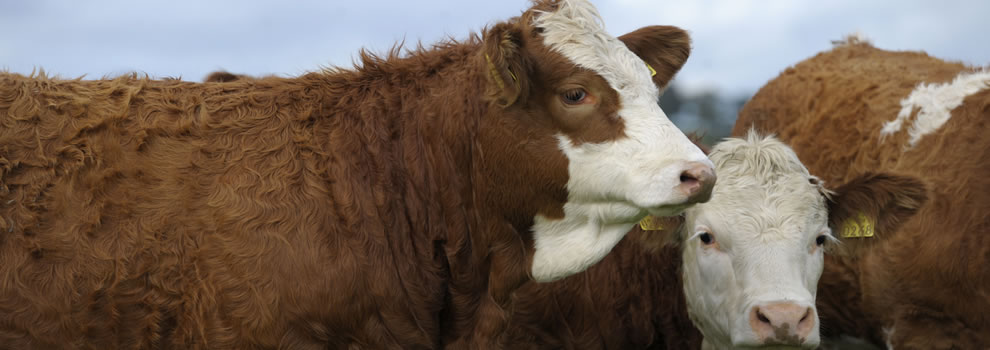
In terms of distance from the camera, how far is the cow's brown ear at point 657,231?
535 cm

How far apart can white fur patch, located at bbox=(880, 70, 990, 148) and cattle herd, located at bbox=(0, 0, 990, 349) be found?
167 centimetres

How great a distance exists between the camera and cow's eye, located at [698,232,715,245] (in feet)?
17.1

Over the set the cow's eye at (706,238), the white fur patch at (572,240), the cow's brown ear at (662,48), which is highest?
the cow's brown ear at (662,48)

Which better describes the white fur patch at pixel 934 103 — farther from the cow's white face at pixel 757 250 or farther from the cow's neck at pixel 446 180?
the cow's neck at pixel 446 180

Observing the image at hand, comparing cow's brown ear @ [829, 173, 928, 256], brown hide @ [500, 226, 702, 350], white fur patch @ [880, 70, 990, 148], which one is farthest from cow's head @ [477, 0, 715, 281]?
white fur patch @ [880, 70, 990, 148]

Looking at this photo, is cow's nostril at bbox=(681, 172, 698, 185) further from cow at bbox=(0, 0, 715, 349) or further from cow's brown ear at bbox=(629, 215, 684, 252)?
cow's brown ear at bbox=(629, 215, 684, 252)

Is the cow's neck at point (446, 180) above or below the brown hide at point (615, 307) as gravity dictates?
above

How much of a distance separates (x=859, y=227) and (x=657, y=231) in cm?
115

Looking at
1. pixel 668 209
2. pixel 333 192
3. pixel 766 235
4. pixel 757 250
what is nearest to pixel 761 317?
pixel 757 250

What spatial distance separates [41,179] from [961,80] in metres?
5.62

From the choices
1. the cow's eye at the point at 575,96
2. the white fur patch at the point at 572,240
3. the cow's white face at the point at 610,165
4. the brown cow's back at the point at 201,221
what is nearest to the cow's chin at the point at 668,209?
the cow's white face at the point at 610,165

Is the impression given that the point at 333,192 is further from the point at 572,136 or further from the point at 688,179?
the point at 688,179

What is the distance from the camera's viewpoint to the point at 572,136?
4.04m

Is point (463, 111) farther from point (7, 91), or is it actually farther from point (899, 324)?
point (899, 324)
